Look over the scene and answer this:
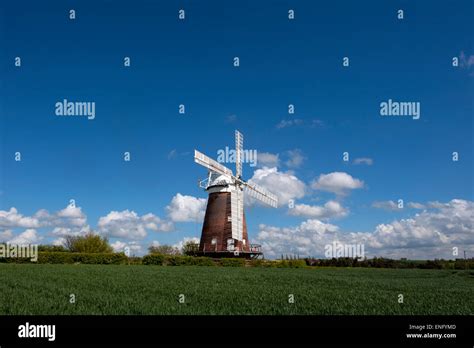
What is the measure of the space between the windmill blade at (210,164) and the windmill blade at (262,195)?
299cm

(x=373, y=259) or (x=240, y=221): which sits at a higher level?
(x=240, y=221)

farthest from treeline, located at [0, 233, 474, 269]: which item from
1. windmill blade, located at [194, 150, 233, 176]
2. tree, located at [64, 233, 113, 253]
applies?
windmill blade, located at [194, 150, 233, 176]

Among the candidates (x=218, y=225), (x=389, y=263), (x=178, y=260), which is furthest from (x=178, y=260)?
(x=389, y=263)

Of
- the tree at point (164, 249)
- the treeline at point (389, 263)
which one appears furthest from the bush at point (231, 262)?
the tree at point (164, 249)

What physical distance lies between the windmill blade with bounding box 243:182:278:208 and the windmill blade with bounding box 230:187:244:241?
101 inches

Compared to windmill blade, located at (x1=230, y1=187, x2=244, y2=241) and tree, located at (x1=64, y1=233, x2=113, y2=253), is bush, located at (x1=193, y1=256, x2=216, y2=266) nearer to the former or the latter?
windmill blade, located at (x1=230, y1=187, x2=244, y2=241)

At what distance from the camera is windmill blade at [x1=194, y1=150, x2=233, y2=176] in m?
48.9

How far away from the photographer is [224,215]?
49062 millimetres

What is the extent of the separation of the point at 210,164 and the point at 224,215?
6.71 m

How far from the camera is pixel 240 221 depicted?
4978 cm
